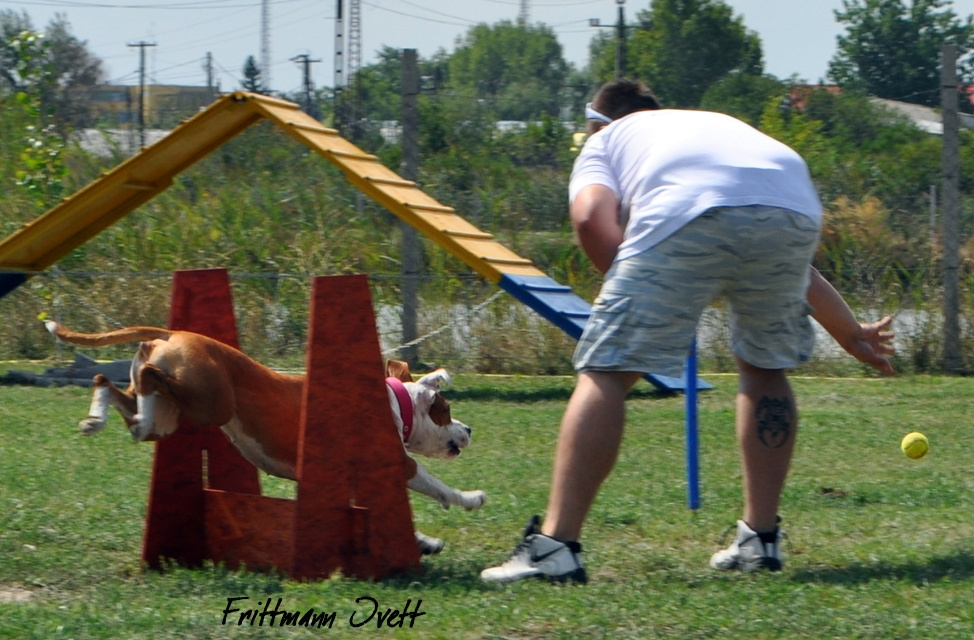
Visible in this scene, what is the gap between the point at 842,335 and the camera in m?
3.89

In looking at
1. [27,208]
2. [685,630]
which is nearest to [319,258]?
[27,208]

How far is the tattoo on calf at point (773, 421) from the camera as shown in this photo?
3.70m

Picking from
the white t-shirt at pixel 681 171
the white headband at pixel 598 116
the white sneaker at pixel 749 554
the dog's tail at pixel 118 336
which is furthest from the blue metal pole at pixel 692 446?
the dog's tail at pixel 118 336

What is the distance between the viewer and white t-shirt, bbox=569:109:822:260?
3354 millimetres

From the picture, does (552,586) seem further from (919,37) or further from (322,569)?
(919,37)

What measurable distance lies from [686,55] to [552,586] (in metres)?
55.6

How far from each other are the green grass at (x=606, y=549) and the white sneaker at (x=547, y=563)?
5 centimetres

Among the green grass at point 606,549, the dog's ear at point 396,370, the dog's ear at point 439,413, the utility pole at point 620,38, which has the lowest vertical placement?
the green grass at point 606,549

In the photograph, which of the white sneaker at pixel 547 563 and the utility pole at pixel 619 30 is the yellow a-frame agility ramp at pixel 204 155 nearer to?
the white sneaker at pixel 547 563

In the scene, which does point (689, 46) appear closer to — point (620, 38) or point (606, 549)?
point (620, 38)

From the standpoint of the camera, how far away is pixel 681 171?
3.40 metres

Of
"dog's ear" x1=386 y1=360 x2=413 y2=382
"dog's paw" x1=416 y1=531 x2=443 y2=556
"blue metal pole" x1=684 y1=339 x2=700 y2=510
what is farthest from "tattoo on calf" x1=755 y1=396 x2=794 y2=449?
"dog's ear" x1=386 y1=360 x2=413 y2=382

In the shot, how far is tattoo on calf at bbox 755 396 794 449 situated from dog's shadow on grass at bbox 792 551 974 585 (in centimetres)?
39

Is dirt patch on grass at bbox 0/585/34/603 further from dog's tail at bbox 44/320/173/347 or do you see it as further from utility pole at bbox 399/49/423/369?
utility pole at bbox 399/49/423/369
